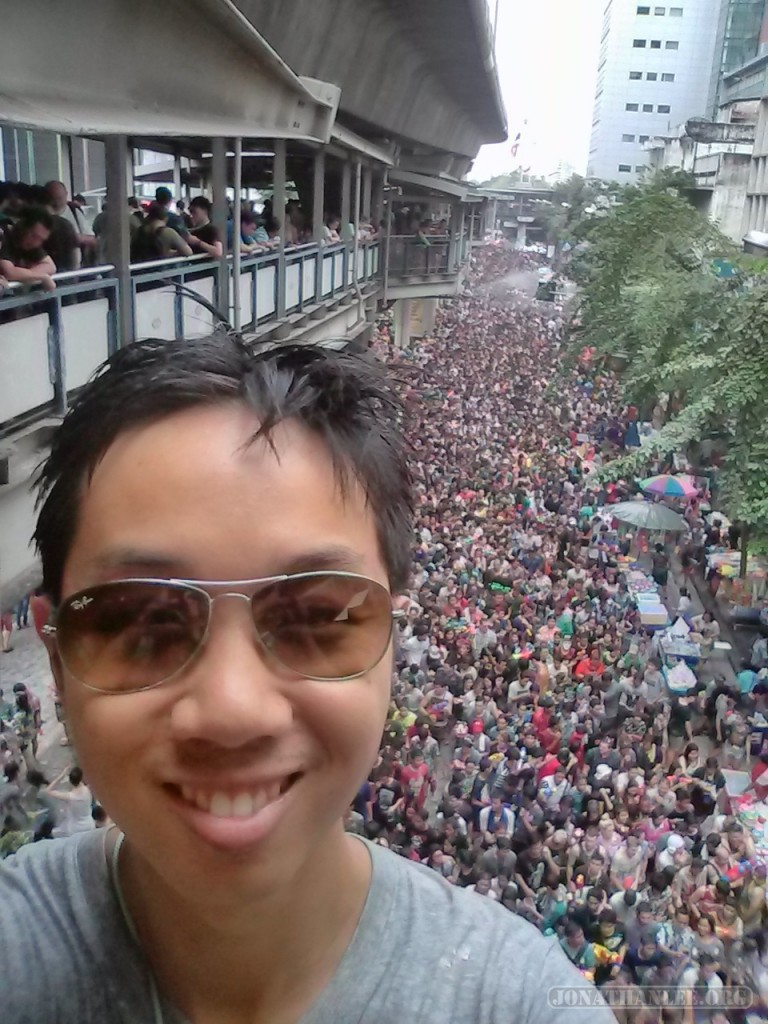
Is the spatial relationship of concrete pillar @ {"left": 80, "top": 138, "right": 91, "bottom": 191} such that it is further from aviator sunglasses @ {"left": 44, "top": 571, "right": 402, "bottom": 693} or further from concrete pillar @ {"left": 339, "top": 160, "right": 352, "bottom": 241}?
aviator sunglasses @ {"left": 44, "top": 571, "right": 402, "bottom": 693}

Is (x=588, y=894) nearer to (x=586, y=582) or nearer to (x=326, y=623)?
(x=326, y=623)

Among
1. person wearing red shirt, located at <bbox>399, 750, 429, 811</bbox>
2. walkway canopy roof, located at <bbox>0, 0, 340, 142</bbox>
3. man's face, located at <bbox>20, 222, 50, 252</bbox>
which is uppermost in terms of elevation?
walkway canopy roof, located at <bbox>0, 0, 340, 142</bbox>

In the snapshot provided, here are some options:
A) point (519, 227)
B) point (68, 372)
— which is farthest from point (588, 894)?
point (519, 227)

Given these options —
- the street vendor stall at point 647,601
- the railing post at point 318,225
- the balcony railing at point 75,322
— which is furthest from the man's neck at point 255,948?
the railing post at point 318,225

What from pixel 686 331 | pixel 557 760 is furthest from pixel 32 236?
pixel 686 331

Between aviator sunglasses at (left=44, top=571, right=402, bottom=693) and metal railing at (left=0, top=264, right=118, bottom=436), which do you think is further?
metal railing at (left=0, top=264, right=118, bottom=436)

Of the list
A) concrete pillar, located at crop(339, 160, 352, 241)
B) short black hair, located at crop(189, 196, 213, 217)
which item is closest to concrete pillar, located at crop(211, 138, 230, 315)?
short black hair, located at crop(189, 196, 213, 217)

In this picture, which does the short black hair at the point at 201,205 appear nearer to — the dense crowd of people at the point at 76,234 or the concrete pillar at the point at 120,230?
the dense crowd of people at the point at 76,234

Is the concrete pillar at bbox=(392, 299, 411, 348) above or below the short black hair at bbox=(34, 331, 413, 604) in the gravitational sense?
below
